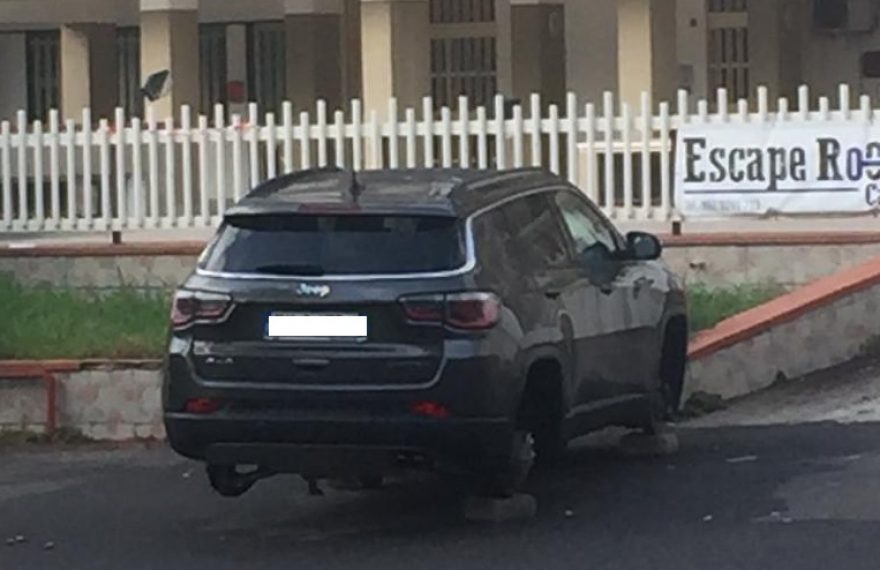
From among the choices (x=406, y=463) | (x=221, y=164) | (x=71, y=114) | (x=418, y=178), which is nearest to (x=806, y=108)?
(x=221, y=164)

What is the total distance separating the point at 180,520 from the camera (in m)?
11.0

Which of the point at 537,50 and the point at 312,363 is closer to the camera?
the point at 312,363

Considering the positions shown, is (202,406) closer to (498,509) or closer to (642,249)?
(498,509)

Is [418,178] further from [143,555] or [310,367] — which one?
[143,555]

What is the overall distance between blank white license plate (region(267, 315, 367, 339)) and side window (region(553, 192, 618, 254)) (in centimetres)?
178

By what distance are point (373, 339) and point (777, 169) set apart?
26.5 ft

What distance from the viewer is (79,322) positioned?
1523cm

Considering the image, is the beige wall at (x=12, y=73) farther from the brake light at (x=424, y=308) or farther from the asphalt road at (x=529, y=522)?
the brake light at (x=424, y=308)

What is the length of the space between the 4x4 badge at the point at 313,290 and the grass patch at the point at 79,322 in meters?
4.01

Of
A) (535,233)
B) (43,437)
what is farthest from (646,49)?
(535,233)

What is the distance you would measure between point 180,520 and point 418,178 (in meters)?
2.08

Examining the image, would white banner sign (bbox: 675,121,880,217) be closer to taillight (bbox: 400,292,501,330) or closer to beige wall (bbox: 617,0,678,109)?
beige wall (bbox: 617,0,678,109)

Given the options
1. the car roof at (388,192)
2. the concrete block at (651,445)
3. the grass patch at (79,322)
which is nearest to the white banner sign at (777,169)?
the grass patch at (79,322)

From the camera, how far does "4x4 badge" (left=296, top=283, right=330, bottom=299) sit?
9.97 metres
